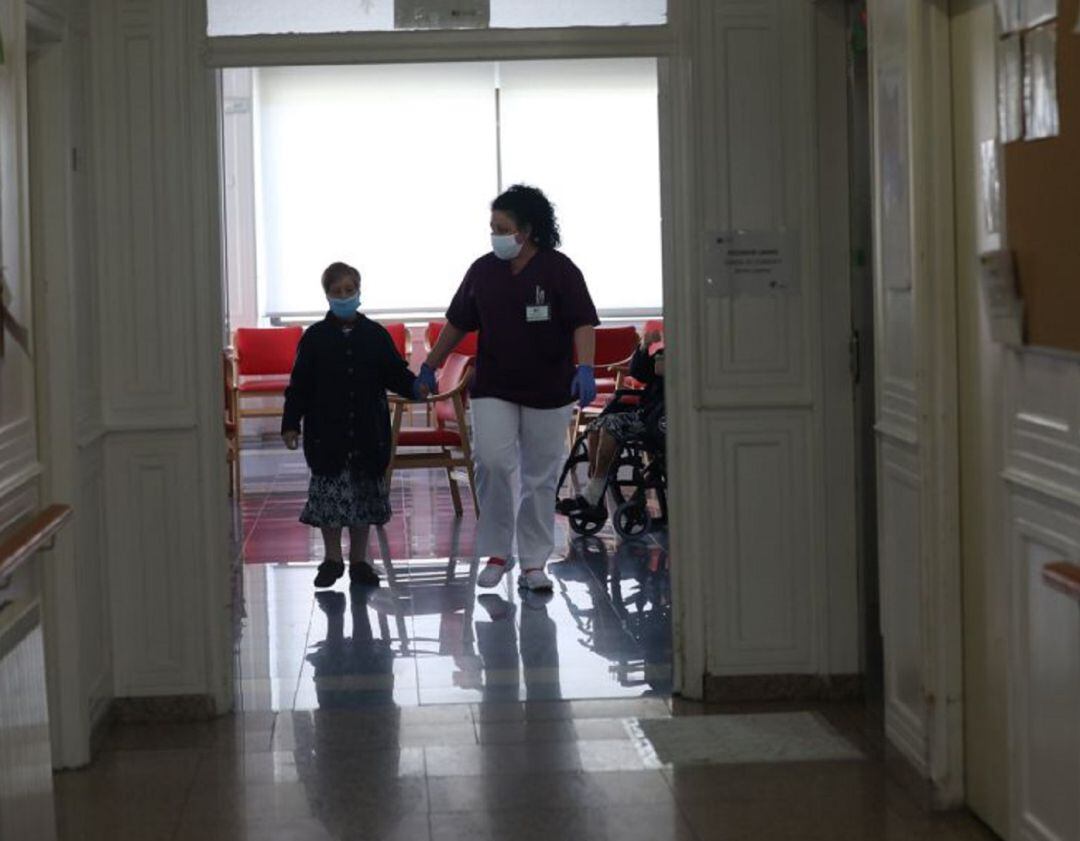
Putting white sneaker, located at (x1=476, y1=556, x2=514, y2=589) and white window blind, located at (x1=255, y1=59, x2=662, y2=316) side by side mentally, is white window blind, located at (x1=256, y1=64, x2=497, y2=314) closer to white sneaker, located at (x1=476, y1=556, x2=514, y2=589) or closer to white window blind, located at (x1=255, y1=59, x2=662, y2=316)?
white window blind, located at (x1=255, y1=59, x2=662, y2=316)

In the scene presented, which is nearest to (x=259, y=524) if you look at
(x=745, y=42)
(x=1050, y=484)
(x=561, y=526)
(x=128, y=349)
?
(x=561, y=526)

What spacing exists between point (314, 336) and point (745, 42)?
2.74 metres

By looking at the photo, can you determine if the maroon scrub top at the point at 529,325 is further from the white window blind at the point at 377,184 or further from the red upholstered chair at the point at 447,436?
the white window blind at the point at 377,184

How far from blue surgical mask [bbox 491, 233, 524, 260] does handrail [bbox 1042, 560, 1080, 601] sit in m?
4.03

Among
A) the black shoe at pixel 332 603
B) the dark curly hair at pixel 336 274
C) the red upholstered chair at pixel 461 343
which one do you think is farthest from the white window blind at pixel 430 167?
the black shoe at pixel 332 603

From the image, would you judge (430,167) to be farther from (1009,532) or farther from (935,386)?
(1009,532)

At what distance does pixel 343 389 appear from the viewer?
7.78 metres

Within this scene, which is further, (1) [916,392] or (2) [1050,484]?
(1) [916,392]

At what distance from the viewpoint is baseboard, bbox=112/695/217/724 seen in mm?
5656

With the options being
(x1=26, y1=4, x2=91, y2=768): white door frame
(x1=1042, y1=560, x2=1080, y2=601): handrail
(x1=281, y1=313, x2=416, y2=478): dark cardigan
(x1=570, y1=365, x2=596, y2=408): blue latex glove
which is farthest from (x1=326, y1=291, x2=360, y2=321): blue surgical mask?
(x1=1042, y1=560, x2=1080, y2=601): handrail

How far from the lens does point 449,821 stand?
4.57 m

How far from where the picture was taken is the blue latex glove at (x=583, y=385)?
7.41 metres

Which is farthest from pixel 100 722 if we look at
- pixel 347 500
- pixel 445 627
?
pixel 347 500

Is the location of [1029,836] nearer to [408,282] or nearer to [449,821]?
[449,821]
